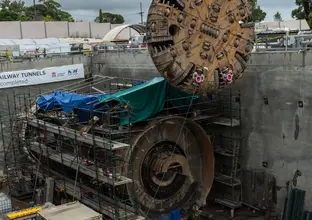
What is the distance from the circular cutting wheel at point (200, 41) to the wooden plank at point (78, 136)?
3.26 metres

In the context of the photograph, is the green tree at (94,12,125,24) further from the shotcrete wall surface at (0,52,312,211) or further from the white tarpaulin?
the shotcrete wall surface at (0,52,312,211)

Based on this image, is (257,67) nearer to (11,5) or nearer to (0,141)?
(0,141)

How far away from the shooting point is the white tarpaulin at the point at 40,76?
885 inches

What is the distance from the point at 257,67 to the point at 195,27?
3.66 m

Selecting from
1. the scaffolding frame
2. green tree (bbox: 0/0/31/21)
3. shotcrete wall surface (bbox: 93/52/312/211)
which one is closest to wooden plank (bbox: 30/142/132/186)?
the scaffolding frame

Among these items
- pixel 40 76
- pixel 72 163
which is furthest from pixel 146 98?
pixel 40 76

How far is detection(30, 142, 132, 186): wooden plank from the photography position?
1388 centimetres

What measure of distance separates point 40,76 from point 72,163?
934 cm

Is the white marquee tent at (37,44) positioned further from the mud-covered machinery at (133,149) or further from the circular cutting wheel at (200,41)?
the circular cutting wheel at (200,41)

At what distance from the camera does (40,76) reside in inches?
940

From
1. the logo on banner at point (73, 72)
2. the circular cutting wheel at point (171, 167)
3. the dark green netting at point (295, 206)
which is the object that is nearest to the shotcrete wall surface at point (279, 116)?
the dark green netting at point (295, 206)

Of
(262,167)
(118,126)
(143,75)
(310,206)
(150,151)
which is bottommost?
(310,206)

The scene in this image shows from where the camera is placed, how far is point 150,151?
52.5 ft


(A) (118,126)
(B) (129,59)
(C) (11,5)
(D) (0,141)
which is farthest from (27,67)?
(C) (11,5)
